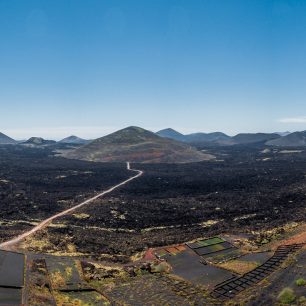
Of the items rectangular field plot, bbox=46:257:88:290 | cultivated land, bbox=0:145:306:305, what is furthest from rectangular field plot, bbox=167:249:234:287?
rectangular field plot, bbox=46:257:88:290

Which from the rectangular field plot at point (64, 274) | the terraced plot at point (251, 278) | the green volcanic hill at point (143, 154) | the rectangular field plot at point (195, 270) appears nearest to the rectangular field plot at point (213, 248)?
the rectangular field plot at point (195, 270)

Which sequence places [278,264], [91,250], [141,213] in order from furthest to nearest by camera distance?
[141,213], [91,250], [278,264]

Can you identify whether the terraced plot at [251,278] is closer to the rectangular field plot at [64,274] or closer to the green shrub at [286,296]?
the green shrub at [286,296]

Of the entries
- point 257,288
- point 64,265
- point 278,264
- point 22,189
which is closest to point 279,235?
point 278,264

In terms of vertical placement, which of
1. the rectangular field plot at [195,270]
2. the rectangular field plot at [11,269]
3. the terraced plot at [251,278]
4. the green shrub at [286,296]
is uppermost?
the green shrub at [286,296]

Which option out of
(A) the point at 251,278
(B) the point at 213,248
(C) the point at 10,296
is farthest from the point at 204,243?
(C) the point at 10,296

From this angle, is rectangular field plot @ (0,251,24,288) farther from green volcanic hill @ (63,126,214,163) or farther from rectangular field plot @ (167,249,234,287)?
green volcanic hill @ (63,126,214,163)

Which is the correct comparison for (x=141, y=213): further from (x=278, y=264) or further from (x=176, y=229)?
(x=278, y=264)
